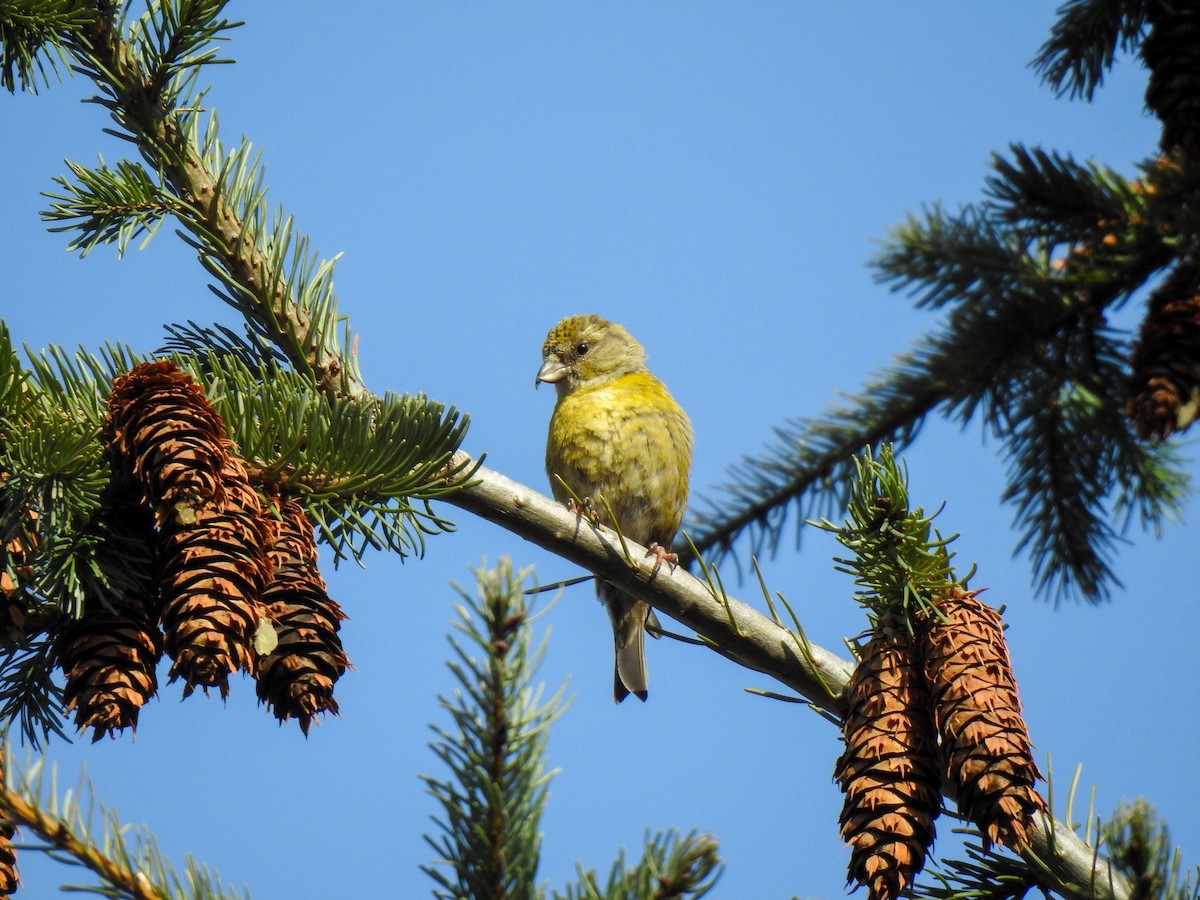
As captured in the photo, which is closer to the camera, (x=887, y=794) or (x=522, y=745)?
(x=887, y=794)

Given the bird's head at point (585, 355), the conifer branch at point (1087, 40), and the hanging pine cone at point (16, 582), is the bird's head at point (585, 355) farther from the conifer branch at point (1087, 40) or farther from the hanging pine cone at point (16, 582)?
the hanging pine cone at point (16, 582)

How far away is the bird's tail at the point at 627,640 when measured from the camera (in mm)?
4996

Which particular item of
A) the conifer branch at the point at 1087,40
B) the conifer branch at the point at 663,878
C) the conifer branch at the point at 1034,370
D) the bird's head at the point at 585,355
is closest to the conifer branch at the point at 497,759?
the conifer branch at the point at 663,878

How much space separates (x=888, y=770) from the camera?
1447 millimetres

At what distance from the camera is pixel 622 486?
472 cm

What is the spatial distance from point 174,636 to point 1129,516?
280 cm

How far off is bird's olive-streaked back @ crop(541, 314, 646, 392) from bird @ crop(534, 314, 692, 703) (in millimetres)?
174

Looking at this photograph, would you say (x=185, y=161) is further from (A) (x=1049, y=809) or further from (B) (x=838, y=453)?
(B) (x=838, y=453)

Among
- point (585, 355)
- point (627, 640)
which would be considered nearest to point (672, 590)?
point (627, 640)

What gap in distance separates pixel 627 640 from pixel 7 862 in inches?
148

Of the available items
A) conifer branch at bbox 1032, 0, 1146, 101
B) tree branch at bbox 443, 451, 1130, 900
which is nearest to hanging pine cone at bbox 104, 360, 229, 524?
tree branch at bbox 443, 451, 1130, 900

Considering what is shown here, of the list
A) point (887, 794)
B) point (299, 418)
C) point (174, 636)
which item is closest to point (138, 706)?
point (174, 636)

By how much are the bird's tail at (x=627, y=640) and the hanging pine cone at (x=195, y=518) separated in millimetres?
3584

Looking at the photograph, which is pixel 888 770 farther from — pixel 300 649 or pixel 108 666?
pixel 108 666
